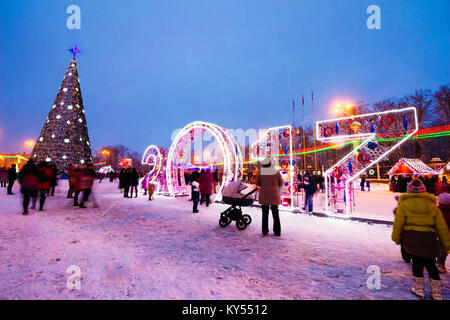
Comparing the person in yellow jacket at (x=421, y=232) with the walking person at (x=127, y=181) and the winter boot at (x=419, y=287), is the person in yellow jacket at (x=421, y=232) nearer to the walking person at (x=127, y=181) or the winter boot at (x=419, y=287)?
the winter boot at (x=419, y=287)

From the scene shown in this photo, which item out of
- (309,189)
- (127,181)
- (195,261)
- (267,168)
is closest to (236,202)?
(267,168)

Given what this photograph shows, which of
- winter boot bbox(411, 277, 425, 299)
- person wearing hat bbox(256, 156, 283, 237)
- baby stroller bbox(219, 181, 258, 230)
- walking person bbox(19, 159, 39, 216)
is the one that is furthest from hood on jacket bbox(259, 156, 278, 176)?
walking person bbox(19, 159, 39, 216)

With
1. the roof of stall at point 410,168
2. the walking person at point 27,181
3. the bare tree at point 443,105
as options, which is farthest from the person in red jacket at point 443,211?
the bare tree at point 443,105

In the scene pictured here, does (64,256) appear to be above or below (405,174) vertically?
below

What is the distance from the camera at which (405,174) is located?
18297 millimetres

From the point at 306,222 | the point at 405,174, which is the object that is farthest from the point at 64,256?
the point at 405,174

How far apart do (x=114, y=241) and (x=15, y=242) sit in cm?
195

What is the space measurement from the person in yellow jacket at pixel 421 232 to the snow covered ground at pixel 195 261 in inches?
12.3

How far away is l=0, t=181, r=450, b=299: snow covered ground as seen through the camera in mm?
2748

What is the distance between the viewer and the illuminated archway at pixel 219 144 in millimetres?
11477

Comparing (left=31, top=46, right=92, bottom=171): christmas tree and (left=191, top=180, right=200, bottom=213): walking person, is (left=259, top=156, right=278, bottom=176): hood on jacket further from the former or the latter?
(left=31, top=46, right=92, bottom=171): christmas tree

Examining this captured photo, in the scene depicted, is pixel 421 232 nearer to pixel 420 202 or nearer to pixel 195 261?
pixel 420 202

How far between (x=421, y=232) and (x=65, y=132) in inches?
1226
